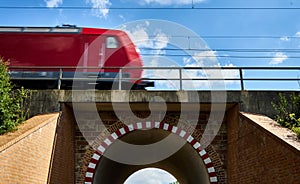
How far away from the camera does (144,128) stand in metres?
11.0

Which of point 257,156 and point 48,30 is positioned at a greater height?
point 48,30

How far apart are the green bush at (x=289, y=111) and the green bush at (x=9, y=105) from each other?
24.2 feet

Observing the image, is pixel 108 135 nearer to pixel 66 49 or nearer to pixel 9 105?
pixel 9 105

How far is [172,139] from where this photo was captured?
40.2 feet

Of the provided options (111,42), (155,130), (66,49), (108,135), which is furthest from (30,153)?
(111,42)

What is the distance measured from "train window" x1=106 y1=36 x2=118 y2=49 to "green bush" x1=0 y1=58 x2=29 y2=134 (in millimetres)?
4698

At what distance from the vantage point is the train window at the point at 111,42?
46.0 ft

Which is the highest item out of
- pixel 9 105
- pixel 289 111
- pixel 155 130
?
pixel 9 105

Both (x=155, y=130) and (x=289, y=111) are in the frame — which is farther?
(x=155, y=130)

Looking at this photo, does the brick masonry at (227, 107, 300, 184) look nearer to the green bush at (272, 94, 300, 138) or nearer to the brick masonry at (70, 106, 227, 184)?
the brick masonry at (70, 106, 227, 184)

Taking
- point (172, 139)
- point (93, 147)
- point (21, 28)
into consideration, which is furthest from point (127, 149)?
point (21, 28)

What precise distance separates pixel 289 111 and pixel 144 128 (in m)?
4.61

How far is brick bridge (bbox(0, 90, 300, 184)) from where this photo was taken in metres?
8.60

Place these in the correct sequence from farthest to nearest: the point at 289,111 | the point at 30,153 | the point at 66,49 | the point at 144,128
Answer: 1. the point at 66,49
2. the point at 144,128
3. the point at 289,111
4. the point at 30,153
